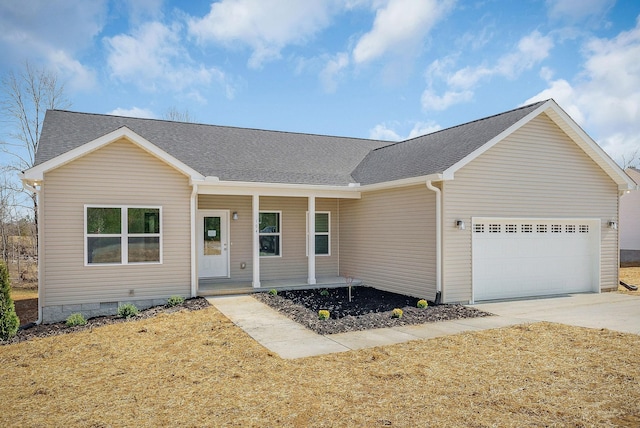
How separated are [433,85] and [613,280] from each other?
10296mm

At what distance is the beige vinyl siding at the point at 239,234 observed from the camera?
41.4 feet

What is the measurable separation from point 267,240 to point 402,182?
4.75 meters

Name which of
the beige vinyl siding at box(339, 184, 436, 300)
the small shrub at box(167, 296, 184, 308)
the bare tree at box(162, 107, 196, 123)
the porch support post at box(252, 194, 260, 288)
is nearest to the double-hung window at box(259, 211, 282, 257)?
the porch support post at box(252, 194, 260, 288)

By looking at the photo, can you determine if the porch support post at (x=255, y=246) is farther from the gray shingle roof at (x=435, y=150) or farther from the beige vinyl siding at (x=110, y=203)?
the gray shingle roof at (x=435, y=150)

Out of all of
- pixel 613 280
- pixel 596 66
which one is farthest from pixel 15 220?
pixel 596 66

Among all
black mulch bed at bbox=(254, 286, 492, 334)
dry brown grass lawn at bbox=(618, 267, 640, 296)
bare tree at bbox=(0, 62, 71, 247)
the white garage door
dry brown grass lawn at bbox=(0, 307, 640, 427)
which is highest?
bare tree at bbox=(0, 62, 71, 247)

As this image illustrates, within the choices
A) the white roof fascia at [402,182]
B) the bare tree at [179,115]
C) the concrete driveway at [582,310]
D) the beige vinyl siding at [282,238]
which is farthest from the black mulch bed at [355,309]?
the bare tree at [179,115]

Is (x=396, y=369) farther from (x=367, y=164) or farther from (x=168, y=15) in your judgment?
(x=168, y=15)

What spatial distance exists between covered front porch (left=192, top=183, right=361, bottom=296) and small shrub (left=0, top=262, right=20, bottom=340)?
176 inches

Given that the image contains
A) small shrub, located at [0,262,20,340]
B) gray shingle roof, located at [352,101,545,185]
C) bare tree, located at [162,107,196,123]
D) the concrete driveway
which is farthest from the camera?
bare tree, located at [162,107,196,123]

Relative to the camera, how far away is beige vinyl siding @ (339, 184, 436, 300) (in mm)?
10250

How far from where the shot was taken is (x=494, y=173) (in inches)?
415

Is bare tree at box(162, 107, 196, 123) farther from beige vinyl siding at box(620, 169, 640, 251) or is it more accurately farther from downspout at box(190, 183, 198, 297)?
beige vinyl siding at box(620, 169, 640, 251)

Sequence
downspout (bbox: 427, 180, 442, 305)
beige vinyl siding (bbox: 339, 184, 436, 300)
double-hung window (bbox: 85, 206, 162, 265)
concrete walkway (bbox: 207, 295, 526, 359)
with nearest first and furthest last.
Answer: concrete walkway (bbox: 207, 295, 526, 359) < double-hung window (bbox: 85, 206, 162, 265) < downspout (bbox: 427, 180, 442, 305) < beige vinyl siding (bbox: 339, 184, 436, 300)
